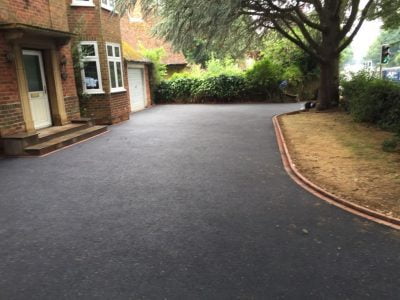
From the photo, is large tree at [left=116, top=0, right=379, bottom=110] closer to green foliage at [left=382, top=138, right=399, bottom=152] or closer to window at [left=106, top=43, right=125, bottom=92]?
window at [left=106, top=43, right=125, bottom=92]

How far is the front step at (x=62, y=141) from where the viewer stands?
8.69m

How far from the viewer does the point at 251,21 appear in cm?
1509

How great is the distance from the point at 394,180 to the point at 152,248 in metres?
4.28

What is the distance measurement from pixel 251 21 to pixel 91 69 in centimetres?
706

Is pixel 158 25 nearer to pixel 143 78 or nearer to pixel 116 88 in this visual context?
pixel 116 88

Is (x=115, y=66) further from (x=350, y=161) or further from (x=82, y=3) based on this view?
(x=350, y=161)

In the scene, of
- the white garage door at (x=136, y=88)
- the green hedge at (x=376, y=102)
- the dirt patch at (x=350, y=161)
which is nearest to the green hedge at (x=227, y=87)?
the white garage door at (x=136, y=88)

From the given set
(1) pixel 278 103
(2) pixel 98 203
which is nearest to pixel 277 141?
(2) pixel 98 203

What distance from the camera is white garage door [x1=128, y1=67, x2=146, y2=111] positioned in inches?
791

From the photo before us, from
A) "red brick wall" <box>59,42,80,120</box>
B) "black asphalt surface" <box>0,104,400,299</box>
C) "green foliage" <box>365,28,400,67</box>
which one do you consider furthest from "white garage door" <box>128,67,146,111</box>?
"green foliage" <box>365,28,400,67</box>

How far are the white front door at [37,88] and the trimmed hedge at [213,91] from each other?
14.2 meters

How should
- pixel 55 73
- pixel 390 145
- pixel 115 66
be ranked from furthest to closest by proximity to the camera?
pixel 115 66 < pixel 55 73 < pixel 390 145

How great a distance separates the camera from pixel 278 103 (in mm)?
22750

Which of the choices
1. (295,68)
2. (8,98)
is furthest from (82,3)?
(295,68)
